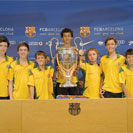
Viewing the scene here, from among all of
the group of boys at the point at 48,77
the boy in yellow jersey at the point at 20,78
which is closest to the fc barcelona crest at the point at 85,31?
the group of boys at the point at 48,77

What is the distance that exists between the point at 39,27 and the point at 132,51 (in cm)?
154

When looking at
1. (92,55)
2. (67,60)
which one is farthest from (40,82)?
(92,55)

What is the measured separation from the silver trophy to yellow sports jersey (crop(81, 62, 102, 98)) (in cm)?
49

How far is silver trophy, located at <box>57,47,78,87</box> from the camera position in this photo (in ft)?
6.64

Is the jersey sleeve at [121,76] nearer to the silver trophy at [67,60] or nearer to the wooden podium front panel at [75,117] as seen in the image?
the silver trophy at [67,60]

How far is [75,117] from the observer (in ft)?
4.65

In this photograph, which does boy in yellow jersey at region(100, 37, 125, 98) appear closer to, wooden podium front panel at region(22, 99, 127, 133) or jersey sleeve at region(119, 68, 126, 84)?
jersey sleeve at region(119, 68, 126, 84)

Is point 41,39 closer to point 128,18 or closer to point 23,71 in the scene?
point 23,71

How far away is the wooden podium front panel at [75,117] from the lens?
1406 millimetres

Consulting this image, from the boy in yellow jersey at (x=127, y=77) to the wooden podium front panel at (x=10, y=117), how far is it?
1.35 meters

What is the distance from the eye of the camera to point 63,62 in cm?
205

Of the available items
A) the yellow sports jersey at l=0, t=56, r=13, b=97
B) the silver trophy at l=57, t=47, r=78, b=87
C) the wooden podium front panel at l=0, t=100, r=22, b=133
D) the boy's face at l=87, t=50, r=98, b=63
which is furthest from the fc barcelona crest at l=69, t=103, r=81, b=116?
the yellow sports jersey at l=0, t=56, r=13, b=97

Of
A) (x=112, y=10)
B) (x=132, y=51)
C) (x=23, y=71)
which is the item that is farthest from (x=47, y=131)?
(x=112, y=10)

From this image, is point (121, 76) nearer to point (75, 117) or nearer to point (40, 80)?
point (40, 80)
